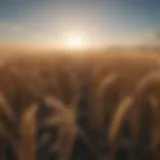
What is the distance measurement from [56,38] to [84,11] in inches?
4.3

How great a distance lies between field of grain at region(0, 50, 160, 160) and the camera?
74 centimetres

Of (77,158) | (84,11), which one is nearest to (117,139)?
(77,158)

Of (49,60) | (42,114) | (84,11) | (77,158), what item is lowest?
(77,158)

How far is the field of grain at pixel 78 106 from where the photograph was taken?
74 centimetres

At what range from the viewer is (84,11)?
2.48ft

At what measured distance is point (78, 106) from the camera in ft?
2.45

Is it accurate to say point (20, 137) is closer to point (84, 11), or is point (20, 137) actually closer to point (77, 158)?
point (77, 158)

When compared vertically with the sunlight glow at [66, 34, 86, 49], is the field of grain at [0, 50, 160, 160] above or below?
below

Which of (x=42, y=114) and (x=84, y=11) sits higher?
(x=84, y=11)

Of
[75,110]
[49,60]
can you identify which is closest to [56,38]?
[49,60]

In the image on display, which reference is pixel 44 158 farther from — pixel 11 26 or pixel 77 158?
pixel 11 26

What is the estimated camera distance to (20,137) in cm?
75

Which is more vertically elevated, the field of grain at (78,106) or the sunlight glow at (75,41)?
the sunlight glow at (75,41)

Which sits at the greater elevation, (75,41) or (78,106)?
(75,41)
